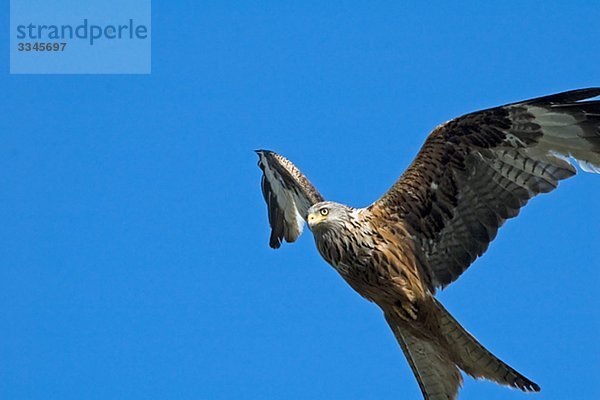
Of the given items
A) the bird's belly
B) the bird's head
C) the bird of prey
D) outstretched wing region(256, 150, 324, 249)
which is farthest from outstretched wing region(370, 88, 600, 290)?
outstretched wing region(256, 150, 324, 249)

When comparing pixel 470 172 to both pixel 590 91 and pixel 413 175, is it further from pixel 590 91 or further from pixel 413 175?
pixel 590 91

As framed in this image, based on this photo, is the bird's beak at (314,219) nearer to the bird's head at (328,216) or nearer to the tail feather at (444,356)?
the bird's head at (328,216)

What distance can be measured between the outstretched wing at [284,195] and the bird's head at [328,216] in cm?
167

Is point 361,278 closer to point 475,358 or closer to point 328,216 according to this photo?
point 328,216

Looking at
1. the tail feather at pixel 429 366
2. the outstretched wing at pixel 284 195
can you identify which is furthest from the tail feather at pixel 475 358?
the outstretched wing at pixel 284 195

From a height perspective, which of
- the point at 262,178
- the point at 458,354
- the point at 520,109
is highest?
the point at 262,178

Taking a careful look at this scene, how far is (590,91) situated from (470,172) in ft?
4.71

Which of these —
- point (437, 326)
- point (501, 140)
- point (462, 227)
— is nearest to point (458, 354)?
point (437, 326)

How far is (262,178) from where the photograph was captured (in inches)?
565

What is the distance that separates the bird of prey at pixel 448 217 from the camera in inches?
448

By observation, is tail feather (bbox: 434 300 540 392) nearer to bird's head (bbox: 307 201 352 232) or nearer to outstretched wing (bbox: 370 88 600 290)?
outstretched wing (bbox: 370 88 600 290)

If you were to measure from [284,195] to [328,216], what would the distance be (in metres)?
2.36

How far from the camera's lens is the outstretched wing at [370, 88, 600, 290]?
11266 mm

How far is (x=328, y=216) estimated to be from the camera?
1175cm
